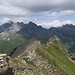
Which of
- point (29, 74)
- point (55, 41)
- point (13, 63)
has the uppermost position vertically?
point (13, 63)

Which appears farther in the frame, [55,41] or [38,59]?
[55,41]

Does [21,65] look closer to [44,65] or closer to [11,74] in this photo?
[11,74]

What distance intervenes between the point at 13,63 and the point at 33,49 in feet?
87.9

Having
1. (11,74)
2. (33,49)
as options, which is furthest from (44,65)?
(11,74)

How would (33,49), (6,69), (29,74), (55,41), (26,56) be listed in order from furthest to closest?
(55,41), (33,49), (26,56), (29,74), (6,69)

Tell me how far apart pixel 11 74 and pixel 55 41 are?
63855 millimetres

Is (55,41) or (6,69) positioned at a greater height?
(6,69)

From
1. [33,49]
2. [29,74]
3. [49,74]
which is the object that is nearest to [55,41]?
[33,49]

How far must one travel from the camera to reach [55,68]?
58.1 metres

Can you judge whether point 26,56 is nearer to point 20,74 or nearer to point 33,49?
point 33,49

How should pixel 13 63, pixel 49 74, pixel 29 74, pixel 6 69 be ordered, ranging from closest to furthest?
pixel 6 69
pixel 13 63
pixel 29 74
pixel 49 74

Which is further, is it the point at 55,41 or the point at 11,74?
the point at 55,41

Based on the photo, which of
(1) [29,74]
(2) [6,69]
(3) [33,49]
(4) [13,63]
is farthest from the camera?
(3) [33,49]

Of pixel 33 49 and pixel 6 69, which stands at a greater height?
pixel 6 69
